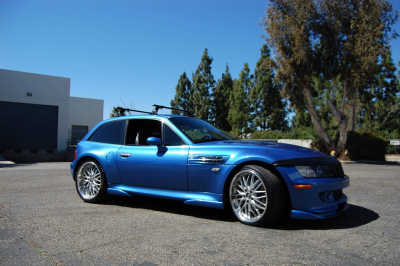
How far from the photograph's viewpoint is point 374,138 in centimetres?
2242

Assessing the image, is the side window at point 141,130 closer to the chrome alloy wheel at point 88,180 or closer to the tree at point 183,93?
the chrome alloy wheel at point 88,180

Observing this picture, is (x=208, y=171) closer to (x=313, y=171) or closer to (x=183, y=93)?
(x=313, y=171)

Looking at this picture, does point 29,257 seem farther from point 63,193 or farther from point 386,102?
point 386,102

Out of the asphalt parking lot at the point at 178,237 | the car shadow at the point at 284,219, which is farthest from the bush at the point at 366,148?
the car shadow at the point at 284,219

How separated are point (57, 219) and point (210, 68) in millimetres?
40932

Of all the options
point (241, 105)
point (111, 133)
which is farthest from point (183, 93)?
point (111, 133)

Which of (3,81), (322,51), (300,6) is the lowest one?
(3,81)

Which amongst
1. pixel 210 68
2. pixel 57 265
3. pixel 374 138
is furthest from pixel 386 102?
pixel 57 265

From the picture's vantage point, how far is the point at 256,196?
404 cm

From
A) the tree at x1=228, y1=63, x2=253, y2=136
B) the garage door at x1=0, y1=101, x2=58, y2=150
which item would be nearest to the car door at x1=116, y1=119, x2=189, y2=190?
the garage door at x1=0, y1=101, x2=58, y2=150

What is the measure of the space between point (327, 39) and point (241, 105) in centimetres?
1894

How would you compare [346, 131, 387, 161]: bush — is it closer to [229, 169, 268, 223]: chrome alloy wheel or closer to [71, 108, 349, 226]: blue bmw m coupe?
[71, 108, 349, 226]: blue bmw m coupe

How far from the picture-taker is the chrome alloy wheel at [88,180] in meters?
5.56

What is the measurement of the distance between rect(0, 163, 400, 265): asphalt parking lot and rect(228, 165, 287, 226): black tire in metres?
0.14
